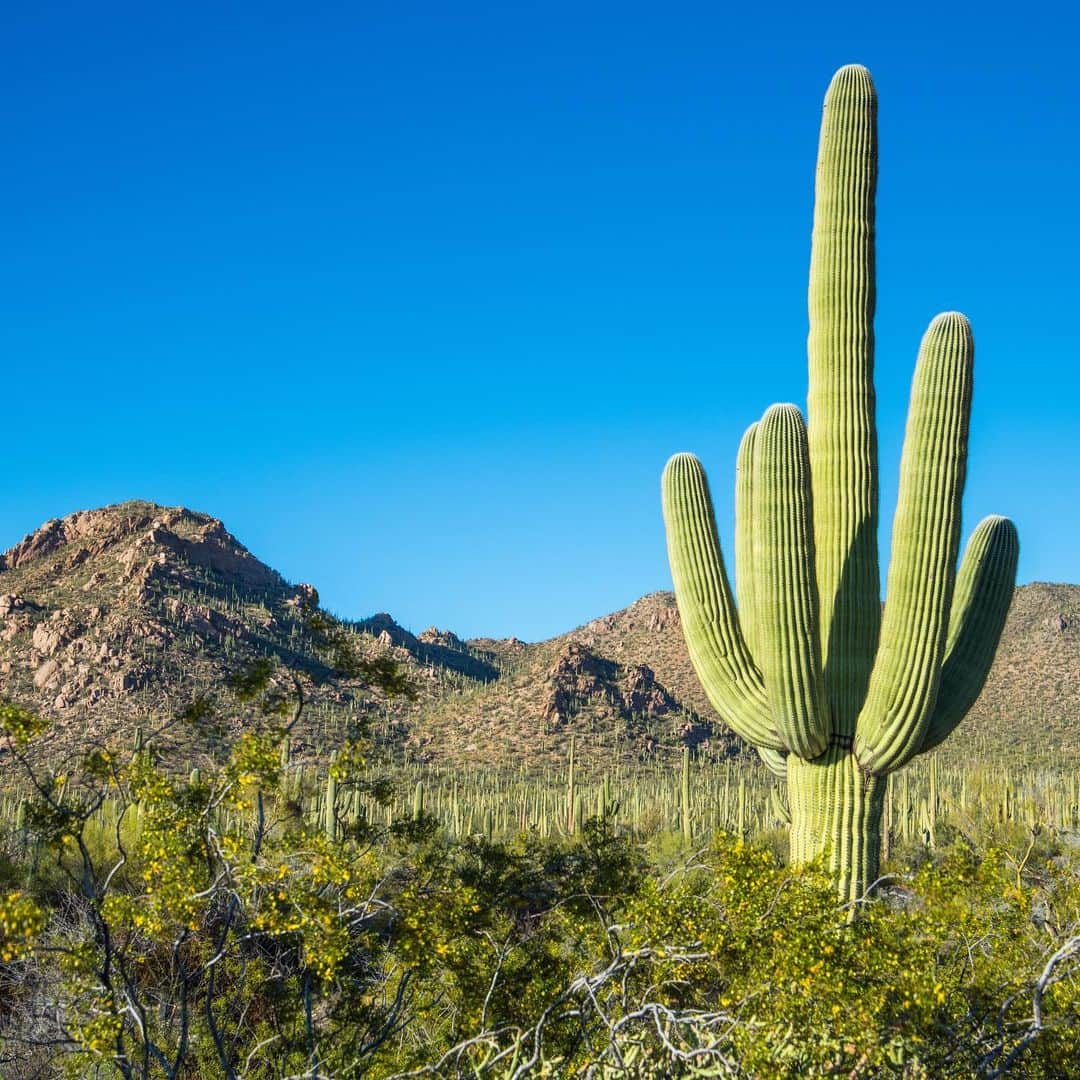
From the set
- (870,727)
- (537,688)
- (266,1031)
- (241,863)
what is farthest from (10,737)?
(537,688)

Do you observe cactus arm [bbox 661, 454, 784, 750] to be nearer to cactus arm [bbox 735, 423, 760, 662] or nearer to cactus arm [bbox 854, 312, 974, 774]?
cactus arm [bbox 735, 423, 760, 662]

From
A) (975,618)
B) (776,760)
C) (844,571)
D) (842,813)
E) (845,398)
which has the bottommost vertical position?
(842,813)

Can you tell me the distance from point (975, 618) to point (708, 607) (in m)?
2.09

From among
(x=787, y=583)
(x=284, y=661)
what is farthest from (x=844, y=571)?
(x=284, y=661)

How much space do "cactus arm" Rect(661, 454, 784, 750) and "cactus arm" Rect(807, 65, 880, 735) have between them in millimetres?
657

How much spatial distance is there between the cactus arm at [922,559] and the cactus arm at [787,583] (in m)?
0.45

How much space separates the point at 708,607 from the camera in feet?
27.5

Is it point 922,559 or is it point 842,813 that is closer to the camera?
point 922,559

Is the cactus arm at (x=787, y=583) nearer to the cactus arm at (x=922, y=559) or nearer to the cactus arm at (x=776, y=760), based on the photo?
the cactus arm at (x=922, y=559)

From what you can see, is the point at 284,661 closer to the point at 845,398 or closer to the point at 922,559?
the point at 845,398

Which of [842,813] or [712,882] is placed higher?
[842,813]

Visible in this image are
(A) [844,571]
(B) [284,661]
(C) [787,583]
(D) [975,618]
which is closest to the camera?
(C) [787,583]

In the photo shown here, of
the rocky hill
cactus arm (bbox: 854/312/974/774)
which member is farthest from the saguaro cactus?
the rocky hill

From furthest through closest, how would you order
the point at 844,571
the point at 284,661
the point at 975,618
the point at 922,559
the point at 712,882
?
the point at 284,661 → the point at 712,882 → the point at 975,618 → the point at 844,571 → the point at 922,559
